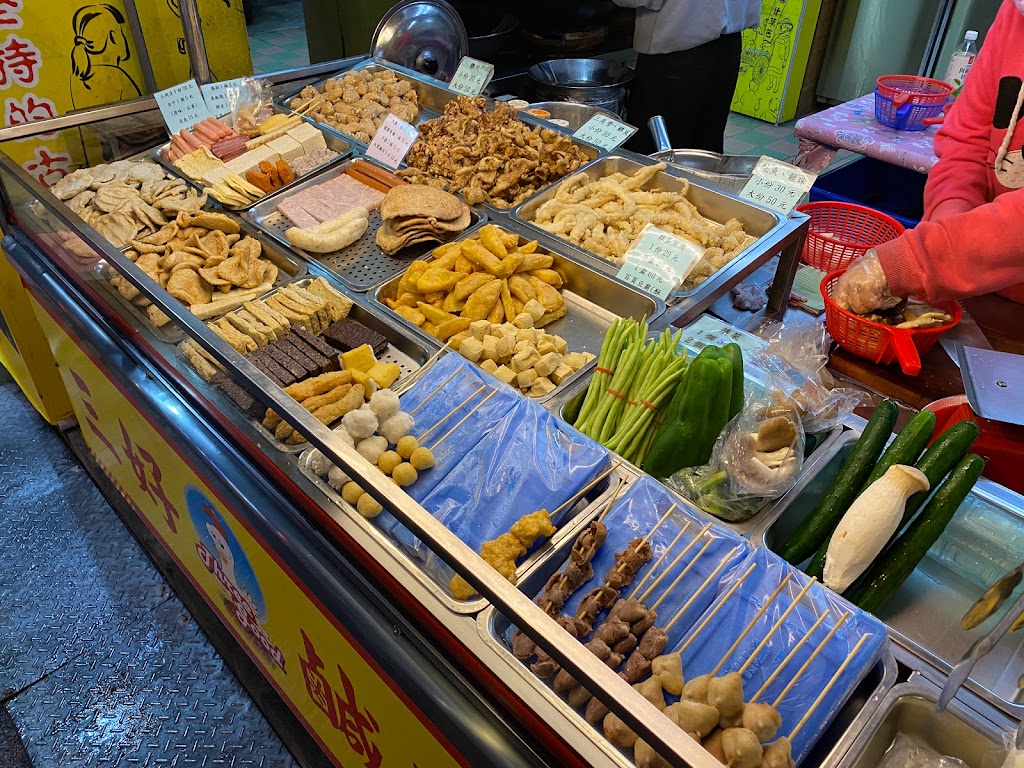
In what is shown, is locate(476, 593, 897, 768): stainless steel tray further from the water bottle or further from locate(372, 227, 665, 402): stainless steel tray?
the water bottle

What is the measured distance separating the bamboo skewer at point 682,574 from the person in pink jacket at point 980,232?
1.08m

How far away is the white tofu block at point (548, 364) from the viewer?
84.3 inches

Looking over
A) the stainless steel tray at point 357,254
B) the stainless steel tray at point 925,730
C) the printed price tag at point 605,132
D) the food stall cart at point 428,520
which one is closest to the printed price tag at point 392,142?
the stainless steel tray at point 357,254

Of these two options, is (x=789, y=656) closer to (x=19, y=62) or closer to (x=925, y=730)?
(x=925, y=730)

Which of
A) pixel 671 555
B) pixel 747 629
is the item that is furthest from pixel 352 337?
pixel 747 629

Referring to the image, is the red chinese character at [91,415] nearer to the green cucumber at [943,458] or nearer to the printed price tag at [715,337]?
the printed price tag at [715,337]

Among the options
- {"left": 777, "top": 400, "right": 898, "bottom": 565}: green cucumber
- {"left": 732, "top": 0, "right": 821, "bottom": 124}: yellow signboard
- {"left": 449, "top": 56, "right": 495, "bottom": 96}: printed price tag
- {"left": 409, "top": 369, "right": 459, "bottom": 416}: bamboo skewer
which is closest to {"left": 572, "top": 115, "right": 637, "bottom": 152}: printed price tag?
{"left": 449, "top": 56, "right": 495, "bottom": 96}: printed price tag

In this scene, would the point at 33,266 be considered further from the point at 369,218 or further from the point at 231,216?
the point at 369,218

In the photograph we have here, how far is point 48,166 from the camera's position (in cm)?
341

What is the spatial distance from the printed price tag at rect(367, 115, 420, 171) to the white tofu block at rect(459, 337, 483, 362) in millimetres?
1337

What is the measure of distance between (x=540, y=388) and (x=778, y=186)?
1.45 meters

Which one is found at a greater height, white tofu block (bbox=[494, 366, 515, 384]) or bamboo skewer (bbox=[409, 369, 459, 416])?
bamboo skewer (bbox=[409, 369, 459, 416])

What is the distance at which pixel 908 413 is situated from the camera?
2.03m

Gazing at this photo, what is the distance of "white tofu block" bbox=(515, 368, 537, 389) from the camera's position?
2.11 m
